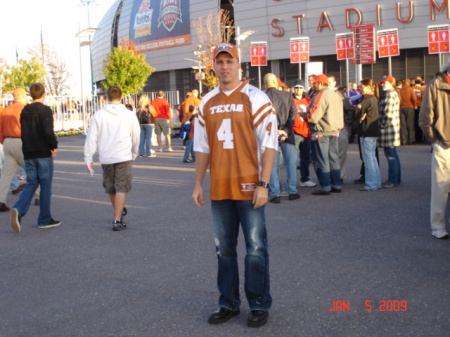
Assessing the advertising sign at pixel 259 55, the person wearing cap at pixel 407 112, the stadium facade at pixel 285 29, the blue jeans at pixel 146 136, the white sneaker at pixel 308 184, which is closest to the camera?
the white sneaker at pixel 308 184

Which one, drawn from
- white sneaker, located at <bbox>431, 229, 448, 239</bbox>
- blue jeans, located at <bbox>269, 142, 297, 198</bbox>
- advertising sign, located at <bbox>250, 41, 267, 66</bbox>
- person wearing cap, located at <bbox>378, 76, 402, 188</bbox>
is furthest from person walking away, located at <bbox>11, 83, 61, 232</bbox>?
advertising sign, located at <bbox>250, 41, 267, 66</bbox>

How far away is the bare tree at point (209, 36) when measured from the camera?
138ft

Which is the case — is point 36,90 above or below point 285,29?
below

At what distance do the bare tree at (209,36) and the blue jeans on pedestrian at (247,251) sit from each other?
35.1 m

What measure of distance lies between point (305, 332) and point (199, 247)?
279 cm

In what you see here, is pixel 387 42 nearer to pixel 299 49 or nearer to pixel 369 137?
pixel 299 49

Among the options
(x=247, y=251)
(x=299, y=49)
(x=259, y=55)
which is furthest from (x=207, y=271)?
(x=259, y=55)

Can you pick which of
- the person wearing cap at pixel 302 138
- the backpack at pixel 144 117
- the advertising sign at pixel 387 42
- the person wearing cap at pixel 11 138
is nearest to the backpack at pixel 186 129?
the backpack at pixel 144 117

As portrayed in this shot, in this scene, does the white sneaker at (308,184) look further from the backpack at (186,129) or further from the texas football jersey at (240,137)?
the texas football jersey at (240,137)

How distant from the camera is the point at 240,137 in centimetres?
428

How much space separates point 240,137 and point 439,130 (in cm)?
319

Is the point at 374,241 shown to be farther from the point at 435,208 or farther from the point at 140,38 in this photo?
the point at 140,38

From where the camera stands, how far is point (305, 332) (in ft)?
13.8

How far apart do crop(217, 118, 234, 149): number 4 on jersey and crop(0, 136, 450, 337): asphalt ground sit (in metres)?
1.31
